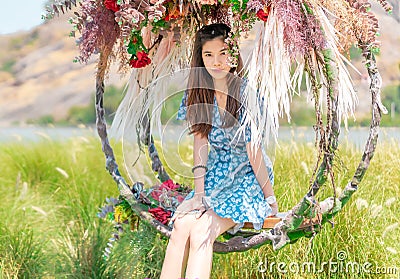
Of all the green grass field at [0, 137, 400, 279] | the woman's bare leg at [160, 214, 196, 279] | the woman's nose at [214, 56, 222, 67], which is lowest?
the green grass field at [0, 137, 400, 279]

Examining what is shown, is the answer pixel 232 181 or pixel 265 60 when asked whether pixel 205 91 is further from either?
pixel 265 60

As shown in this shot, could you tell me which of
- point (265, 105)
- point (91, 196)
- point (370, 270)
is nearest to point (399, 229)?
point (370, 270)

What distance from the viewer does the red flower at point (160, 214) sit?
3316mm

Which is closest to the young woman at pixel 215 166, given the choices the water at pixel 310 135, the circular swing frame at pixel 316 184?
the circular swing frame at pixel 316 184

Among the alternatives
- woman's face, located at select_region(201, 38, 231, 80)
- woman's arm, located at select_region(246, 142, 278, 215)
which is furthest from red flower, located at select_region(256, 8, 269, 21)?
woman's arm, located at select_region(246, 142, 278, 215)

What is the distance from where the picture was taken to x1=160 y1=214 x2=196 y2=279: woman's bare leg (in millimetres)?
2996

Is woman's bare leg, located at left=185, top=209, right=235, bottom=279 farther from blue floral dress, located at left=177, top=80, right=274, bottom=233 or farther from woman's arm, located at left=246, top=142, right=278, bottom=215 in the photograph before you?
woman's arm, located at left=246, top=142, right=278, bottom=215

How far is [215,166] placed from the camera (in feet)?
10.7

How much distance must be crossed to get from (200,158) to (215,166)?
94 mm

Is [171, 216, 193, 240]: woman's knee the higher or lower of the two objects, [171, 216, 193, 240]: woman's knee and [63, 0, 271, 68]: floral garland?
the lower

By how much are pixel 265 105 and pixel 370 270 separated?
1427 millimetres

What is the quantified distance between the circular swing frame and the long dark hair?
18.0 inches

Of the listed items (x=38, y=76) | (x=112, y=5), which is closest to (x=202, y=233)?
(x=112, y=5)

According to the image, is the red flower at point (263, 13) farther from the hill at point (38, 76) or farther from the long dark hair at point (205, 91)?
the hill at point (38, 76)
